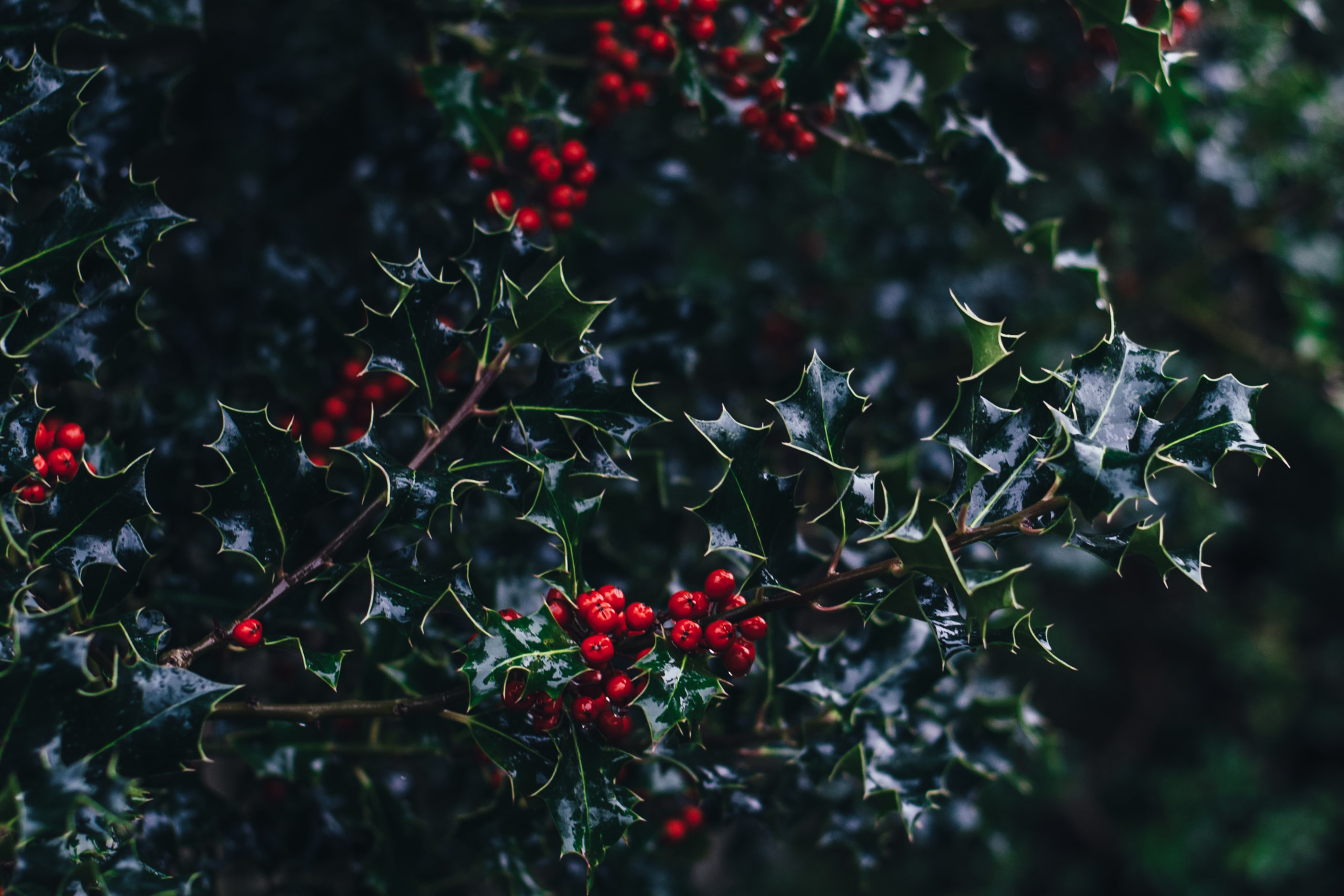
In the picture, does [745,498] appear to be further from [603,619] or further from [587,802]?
[587,802]

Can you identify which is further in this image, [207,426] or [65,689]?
Result: [207,426]

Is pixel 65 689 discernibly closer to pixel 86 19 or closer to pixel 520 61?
pixel 86 19

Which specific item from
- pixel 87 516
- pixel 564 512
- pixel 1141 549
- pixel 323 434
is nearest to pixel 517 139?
pixel 323 434

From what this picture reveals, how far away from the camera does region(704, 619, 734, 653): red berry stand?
954 millimetres

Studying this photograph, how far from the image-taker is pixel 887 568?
0.92 meters

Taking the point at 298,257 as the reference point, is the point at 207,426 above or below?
below

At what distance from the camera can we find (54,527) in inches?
39.3

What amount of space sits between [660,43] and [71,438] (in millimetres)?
959

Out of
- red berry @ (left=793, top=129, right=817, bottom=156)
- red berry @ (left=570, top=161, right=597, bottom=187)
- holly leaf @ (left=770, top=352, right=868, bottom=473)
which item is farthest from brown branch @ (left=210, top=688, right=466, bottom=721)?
red berry @ (left=793, top=129, right=817, bottom=156)

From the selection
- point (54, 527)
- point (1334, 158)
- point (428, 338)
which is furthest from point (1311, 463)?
point (54, 527)

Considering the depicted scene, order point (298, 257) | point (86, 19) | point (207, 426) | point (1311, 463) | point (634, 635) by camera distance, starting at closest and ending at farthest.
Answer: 1. point (634, 635)
2. point (86, 19)
3. point (207, 426)
4. point (298, 257)
5. point (1311, 463)

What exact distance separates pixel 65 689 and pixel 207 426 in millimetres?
627

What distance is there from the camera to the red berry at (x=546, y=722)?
0.98 metres

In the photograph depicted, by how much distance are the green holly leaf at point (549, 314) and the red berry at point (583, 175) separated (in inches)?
15.3
